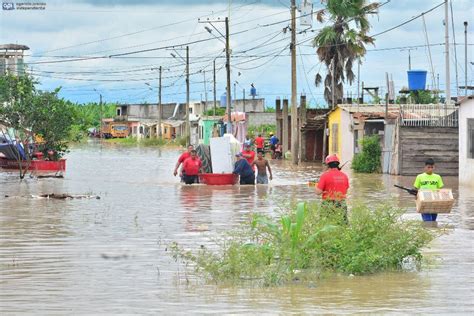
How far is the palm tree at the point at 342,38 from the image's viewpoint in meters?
60.6

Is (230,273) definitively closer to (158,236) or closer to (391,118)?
(158,236)

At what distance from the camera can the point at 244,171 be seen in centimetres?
3175

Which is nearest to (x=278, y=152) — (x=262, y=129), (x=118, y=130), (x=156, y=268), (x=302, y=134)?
(x=302, y=134)

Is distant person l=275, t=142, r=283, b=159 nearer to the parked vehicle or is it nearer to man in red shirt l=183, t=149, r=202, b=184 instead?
man in red shirt l=183, t=149, r=202, b=184

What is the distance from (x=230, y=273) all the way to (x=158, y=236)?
18.8ft

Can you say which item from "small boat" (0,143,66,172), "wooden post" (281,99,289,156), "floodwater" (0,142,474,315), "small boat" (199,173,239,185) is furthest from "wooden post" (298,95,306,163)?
"floodwater" (0,142,474,315)

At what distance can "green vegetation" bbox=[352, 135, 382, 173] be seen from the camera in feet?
135

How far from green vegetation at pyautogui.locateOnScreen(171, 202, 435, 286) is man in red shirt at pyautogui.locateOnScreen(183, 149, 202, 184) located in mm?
18821

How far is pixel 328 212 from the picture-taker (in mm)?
13383

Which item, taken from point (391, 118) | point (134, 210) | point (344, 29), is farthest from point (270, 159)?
point (134, 210)

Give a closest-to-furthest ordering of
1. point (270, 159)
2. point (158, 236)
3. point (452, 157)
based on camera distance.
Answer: point (158, 236) < point (452, 157) < point (270, 159)

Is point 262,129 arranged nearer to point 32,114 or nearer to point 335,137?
point 335,137

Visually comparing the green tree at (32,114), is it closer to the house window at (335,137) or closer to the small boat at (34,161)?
the small boat at (34,161)

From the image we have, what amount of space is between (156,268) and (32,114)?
2699 centimetres
